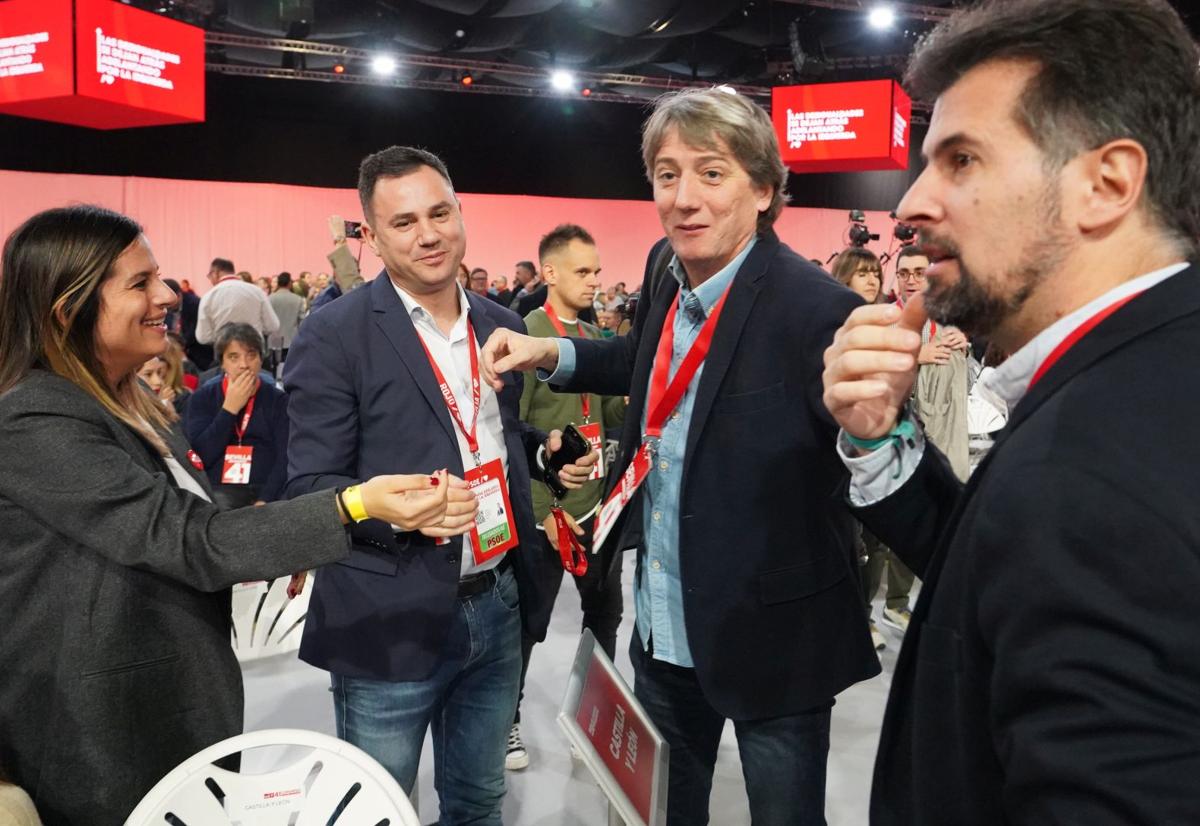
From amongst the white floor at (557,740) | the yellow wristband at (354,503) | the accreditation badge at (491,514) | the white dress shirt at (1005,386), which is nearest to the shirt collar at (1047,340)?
the white dress shirt at (1005,386)

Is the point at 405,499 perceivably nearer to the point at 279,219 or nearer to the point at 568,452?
the point at 568,452

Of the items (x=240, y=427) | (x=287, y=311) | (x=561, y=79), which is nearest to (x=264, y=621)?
(x=240, y=427)

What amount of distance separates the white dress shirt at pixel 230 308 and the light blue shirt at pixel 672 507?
206 inches

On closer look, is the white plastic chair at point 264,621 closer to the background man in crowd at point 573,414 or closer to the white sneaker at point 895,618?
the background man in crowd at point 573,414

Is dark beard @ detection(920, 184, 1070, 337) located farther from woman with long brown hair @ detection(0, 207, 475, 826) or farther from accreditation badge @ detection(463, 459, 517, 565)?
accreditation badge @ detection(463, 459, 517, 565)

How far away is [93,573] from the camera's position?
1.41 meters

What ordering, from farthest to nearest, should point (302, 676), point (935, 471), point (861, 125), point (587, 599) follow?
point (861, 125), point (302, 676), point (587, 599), point (935, 471)

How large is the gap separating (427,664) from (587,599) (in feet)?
4.31

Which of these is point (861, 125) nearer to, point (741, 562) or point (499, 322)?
point (499, 322)

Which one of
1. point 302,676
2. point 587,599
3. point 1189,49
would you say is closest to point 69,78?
point 302,676

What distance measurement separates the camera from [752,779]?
1.54 metres

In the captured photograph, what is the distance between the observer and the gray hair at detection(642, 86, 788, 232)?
149cm

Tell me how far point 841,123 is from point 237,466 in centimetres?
753

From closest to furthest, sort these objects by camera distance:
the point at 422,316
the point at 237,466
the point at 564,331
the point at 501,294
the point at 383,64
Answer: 1. the point at 422,316
2. the point at 564,331
3. the point at 237,466
4. the point at 501,294
5. the point at 383,64
